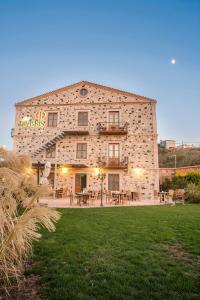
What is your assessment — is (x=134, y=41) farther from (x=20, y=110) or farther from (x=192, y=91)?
(x=20, y=110)

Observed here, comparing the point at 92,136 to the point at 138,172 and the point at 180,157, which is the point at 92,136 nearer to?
the point at 138,172

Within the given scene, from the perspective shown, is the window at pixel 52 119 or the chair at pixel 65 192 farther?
the window at pixel 52 119

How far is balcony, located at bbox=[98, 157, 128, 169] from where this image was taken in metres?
14.8

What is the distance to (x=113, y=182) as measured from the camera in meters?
15.2

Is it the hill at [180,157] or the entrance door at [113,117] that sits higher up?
the entrance door at [113,117]

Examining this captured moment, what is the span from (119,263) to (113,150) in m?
13.0

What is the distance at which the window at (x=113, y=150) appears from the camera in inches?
613

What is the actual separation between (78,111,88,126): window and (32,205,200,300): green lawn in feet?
40.5

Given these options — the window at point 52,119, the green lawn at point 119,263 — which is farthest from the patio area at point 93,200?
the window at point 52,119

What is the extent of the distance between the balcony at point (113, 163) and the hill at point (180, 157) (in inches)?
772

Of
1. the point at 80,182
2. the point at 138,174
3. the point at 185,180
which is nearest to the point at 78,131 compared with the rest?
the point at 80,182

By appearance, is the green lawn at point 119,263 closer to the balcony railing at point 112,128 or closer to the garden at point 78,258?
the garden at point 78,258

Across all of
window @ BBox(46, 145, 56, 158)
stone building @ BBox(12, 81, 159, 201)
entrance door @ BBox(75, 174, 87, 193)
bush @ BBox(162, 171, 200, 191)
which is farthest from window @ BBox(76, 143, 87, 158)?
bush @ BBox(162, 171, 200, 191)

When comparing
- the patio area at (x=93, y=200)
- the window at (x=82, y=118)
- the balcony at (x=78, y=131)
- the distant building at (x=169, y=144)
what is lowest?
the patio area at (x=93, y=200)
